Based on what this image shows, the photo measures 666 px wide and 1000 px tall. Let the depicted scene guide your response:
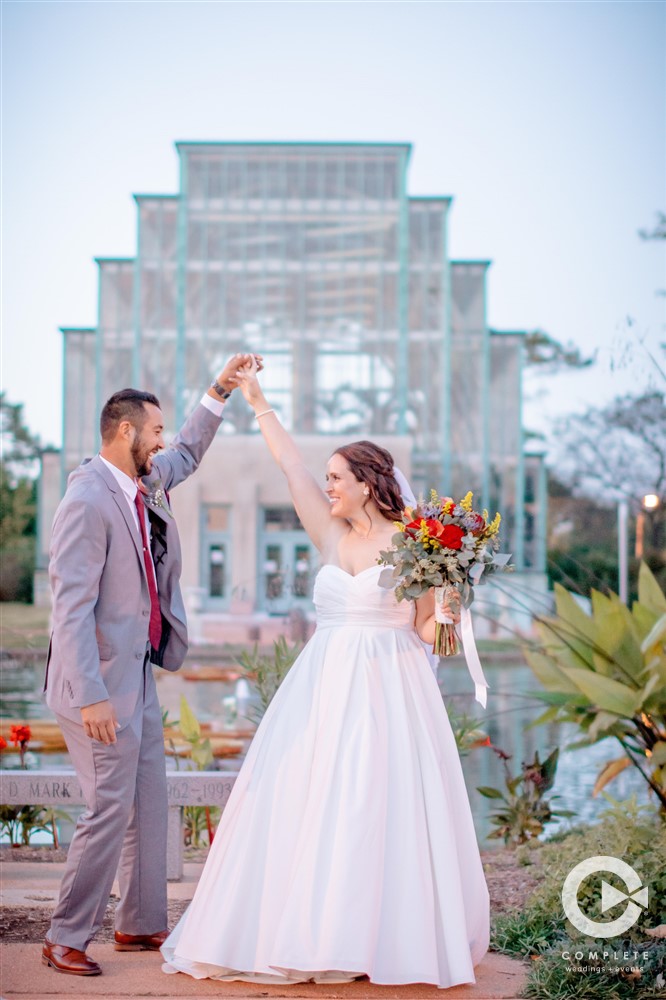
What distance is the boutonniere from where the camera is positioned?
423 centimetres

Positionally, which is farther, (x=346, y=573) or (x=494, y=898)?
(x=494, y=898)

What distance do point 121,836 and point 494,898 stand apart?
6.22 ft

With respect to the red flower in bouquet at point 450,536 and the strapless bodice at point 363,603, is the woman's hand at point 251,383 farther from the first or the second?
the red flower in bouquet at point 450,536

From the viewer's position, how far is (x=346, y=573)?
4141mm

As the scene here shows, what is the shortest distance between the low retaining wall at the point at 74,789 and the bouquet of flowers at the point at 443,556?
1.66m

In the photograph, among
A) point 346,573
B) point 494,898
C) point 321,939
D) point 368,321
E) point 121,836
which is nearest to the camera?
point 321,939

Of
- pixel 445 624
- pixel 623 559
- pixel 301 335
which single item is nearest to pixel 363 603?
pixel 445 624

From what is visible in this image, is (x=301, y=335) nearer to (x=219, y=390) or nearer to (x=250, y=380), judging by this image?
(x=219, y=390)

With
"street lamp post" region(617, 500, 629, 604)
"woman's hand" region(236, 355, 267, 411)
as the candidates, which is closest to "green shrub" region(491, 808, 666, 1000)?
"woman's hand" region(236, 355, 267, 411)

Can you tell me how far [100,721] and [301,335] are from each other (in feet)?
105

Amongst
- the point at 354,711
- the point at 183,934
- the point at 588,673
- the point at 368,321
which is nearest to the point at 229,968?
the point at 183,934

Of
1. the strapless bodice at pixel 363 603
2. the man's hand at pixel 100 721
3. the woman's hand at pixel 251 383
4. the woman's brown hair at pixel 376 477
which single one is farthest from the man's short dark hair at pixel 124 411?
the man's hand at pixel 100 721

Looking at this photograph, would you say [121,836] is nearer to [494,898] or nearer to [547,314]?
[494,898]

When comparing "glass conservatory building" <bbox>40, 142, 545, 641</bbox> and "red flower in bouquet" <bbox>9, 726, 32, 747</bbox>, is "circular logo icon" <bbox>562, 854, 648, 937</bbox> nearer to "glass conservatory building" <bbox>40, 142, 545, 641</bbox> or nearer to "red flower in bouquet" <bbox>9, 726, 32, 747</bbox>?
"red flower in bouquet" <bbox>9, 726, 32, 747</bbox>
